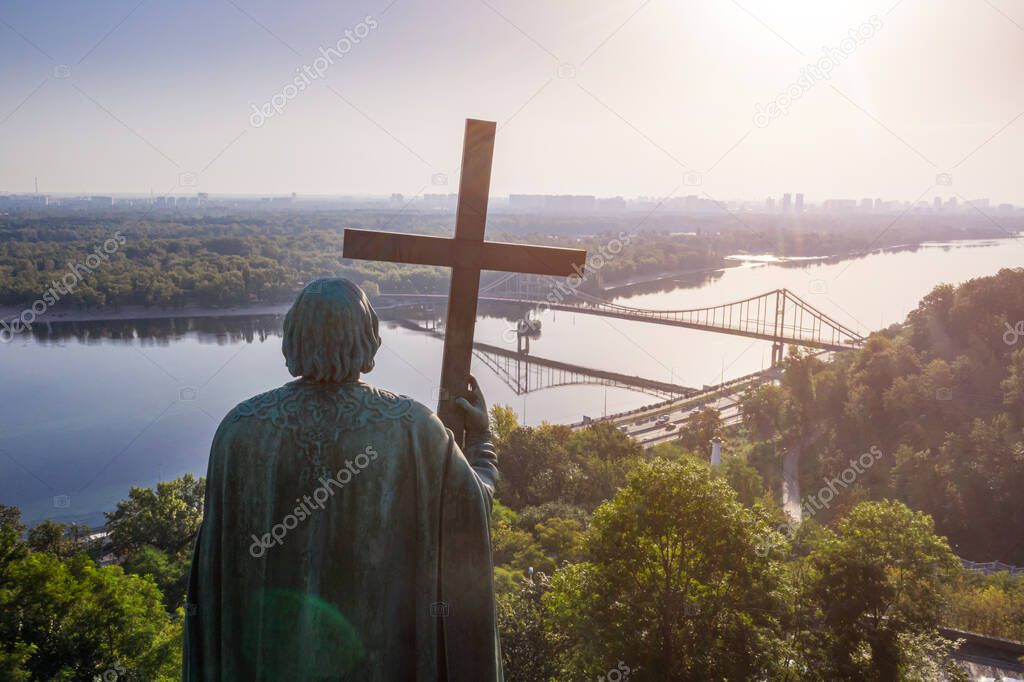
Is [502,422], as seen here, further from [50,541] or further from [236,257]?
[236,257]

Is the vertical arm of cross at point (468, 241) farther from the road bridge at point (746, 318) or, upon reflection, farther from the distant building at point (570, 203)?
the distant building at point (570, 203)

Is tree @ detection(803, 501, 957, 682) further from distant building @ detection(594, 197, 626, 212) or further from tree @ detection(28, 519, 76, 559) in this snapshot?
distant building @ detection(594, 197, 626, 212)

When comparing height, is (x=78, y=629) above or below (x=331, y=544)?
below

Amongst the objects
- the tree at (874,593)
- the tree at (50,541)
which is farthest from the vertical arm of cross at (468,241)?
the tree at (50,541)

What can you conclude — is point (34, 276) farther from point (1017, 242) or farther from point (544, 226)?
point (1017, 242)

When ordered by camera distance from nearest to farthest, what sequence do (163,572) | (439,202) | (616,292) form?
(163,572)
(616,292)
(439,202)

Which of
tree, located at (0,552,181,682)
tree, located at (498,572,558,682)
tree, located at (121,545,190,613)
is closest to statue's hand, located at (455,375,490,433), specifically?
tree, located at (498,572,558,682)

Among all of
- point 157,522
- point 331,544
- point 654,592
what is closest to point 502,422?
point 157,522

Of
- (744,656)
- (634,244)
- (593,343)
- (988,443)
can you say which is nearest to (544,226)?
(634,244)
